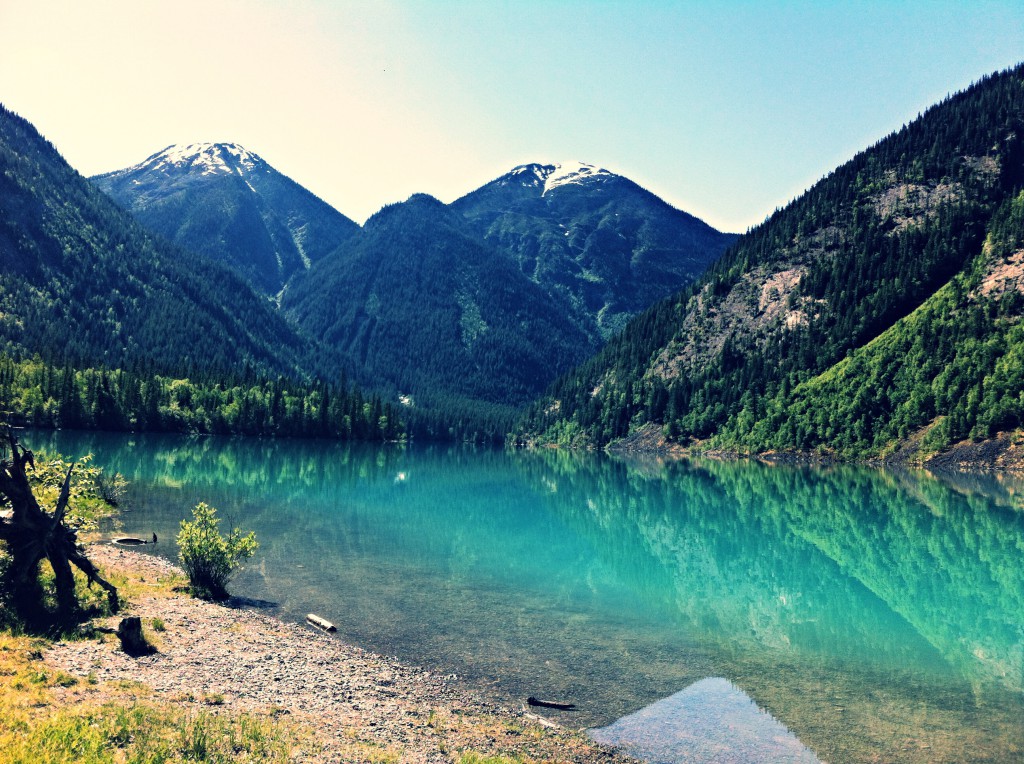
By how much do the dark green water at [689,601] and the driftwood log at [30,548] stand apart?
9.10 meters

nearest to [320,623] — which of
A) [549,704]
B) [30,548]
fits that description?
[30,548]

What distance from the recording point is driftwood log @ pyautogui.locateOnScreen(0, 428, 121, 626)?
22281 millimetres

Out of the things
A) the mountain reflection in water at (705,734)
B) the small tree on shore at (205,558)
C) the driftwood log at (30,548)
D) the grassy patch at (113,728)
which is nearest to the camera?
the grassy patch at (113,728)

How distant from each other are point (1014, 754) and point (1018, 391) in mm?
130044

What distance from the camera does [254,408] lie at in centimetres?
17925

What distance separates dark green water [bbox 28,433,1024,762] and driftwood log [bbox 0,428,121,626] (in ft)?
29.8

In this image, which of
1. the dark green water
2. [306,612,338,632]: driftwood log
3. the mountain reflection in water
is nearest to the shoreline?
[306,612,338,632]: driftwood log

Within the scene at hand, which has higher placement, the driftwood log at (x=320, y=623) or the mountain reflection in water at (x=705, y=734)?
the mountain reflection in water at (x=705, y=734)

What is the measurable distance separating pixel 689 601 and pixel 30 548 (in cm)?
3039

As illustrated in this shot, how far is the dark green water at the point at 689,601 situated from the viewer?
20.7 metres

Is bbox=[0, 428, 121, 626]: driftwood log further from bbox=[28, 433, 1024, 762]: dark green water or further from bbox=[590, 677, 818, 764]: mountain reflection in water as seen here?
bbox=[590, 677, 818, 764]: mountain reflection in water

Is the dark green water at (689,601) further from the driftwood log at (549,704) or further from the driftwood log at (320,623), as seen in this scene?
the driftwood log at (320,623)

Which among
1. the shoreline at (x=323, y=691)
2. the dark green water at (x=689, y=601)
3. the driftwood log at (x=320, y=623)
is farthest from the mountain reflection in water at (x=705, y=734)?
the driftwood log at (x=320, y=623)

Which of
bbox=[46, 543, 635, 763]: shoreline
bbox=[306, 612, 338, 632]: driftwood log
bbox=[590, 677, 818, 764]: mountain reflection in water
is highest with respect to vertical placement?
bbox=[590, 677, 818, 764]: mountain reflection in water
